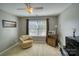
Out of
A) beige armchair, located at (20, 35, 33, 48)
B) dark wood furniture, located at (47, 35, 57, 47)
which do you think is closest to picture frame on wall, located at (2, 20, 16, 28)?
beige armchair, located at (20, 35, 33, 48)

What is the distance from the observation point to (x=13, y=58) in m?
1.20

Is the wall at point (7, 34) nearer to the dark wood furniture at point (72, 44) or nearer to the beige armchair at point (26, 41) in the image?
the beige armchair at point (26, 41)

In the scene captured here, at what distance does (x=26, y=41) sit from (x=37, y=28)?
0.32 meters

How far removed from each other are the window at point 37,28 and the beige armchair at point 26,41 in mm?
91

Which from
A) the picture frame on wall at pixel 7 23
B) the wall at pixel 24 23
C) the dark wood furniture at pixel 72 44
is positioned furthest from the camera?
the wall at pixel 24 23

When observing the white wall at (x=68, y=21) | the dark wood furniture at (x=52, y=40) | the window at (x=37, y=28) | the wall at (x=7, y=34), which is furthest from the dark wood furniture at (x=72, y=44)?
the wall at (x=7, y=34)

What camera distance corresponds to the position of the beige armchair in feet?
5.57

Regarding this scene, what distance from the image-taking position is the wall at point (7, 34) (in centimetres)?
156

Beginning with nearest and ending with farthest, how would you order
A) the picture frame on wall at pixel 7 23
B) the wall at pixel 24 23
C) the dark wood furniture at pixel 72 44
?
the dark wood furniture at pixel 72 44 → the picture frame on wall at pixel 7 23 → the wall at pixel 24 23

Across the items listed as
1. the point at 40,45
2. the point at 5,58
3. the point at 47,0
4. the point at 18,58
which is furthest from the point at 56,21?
the point at 5,58

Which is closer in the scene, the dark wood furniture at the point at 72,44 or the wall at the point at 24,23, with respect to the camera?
the dark wood furniture at the point at 72,44

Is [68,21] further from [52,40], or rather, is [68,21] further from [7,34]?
[7,34]

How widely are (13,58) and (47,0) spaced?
0.83 m

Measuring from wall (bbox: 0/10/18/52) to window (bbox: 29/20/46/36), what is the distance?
10.5 inches
